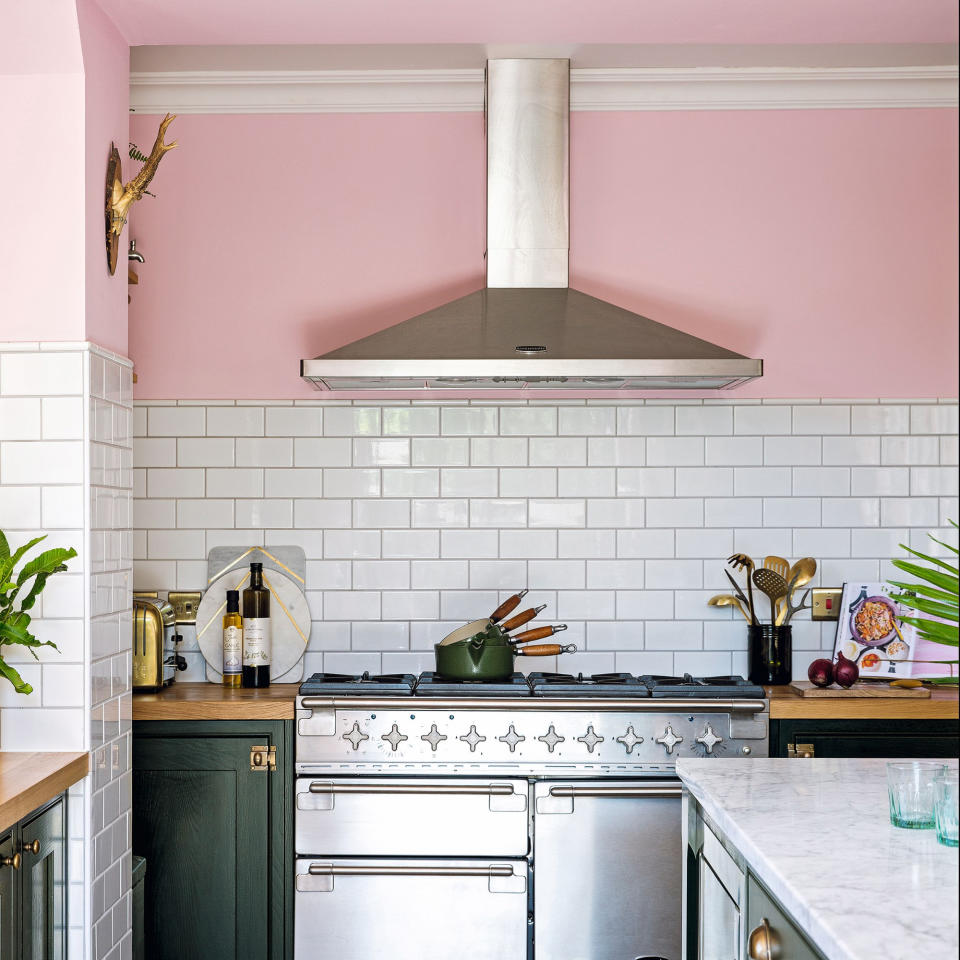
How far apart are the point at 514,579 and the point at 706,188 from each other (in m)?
1.62

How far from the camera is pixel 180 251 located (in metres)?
3.98

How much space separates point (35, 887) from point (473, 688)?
1.43 meters

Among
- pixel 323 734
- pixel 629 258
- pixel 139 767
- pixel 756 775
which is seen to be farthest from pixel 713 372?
pixel 139 767

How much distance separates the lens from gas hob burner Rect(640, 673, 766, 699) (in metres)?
3.41

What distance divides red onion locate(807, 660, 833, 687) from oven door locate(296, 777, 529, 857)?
3.39 ft

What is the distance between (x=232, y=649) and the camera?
3758 mm

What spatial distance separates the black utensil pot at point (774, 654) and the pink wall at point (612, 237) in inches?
34.6

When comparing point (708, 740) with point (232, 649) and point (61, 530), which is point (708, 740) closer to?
point (232, 649)

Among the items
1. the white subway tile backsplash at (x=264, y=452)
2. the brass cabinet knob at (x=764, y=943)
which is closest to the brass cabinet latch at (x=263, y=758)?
the white subway tile backsplash at (x=264, y=452)

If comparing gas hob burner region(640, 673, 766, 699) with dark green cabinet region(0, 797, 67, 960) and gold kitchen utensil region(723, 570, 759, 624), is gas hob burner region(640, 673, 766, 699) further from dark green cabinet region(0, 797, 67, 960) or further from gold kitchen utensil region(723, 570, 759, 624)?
dark green cabinet region(0, 797, 67, 960)

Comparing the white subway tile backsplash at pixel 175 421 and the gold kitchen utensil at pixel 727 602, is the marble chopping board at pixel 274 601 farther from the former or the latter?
the gold kitchen utensil at pixel 727 602

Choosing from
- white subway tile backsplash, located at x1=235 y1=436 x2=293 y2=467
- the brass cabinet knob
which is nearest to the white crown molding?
white subway tile backsplash, located at x1=235 y1=436 x2=293 y2=467

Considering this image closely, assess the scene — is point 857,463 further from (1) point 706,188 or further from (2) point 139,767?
(2) point 139,767

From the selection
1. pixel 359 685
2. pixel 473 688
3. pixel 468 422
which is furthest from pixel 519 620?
pixel 468 422
